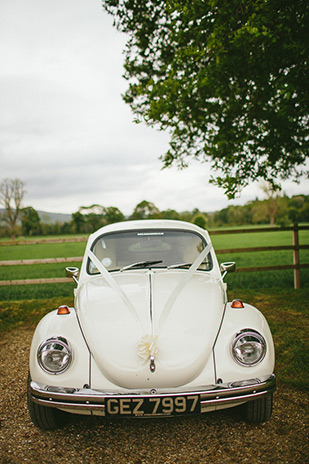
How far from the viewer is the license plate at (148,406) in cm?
221

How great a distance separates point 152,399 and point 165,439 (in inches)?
22.6

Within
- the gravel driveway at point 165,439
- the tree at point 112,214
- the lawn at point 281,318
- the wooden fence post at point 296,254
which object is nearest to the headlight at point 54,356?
the gravel driveway at point 165,439

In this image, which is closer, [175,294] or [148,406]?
[148,406]

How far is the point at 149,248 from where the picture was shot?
12.7 feet

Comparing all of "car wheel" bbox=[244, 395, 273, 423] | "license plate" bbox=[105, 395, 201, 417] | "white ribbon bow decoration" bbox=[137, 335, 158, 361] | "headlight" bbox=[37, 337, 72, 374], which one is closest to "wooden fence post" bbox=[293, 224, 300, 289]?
"car wheel" bbox=[244, 395, 273, 423]

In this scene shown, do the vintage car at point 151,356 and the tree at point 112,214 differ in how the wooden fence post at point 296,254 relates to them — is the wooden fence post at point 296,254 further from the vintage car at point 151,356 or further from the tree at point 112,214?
the tree at point 112,214

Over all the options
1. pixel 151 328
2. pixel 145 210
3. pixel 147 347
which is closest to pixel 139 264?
pixel 151 328

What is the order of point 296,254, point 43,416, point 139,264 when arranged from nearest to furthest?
point 43,416
point 139,264
point 296,254

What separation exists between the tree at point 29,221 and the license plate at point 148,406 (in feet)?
130

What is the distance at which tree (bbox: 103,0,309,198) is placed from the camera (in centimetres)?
518

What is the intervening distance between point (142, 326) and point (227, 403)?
2.76 ft

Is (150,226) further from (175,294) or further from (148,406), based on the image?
(148,406)

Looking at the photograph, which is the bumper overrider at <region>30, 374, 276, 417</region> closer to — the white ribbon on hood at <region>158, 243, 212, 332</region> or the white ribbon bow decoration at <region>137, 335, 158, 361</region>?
the white ribbon bow decoration at <region>137, 335, 158, 361</region>

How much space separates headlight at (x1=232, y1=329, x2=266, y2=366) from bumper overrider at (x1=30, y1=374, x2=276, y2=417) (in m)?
0.14
